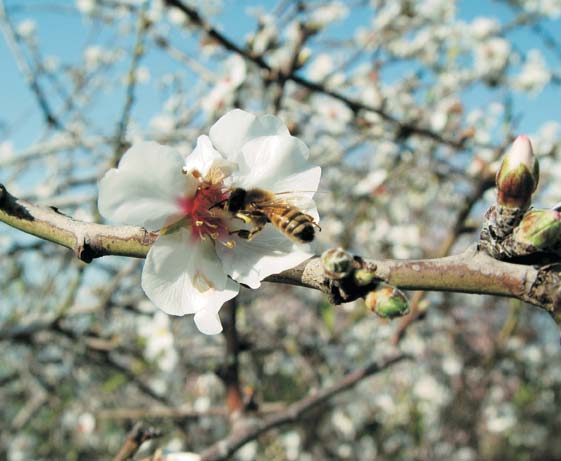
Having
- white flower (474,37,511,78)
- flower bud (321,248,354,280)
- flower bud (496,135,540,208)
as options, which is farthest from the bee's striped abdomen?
white flower (474,37,511,78)

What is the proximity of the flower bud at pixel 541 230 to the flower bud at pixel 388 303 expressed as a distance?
0.64 feet

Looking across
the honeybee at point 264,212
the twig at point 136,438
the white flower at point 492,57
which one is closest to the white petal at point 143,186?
the honeybee at point 264,212

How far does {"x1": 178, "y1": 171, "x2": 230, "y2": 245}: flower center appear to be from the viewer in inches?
36.7

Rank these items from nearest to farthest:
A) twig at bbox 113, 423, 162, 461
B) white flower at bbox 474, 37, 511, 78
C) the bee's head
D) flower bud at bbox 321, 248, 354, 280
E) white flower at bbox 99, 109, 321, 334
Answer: flower bud at bbox 321, 248, 354, 280 → white flower at bbox 99, 109, 321, 334 → the bee's head → twig at bbox 113, 423, 162, 461 → white flower at bbox 474, 37, 511, 78

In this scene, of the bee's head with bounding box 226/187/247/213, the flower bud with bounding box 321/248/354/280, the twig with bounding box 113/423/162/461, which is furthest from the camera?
the twig with bounding box 113/423/162/461

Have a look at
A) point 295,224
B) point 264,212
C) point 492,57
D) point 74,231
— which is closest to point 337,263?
point 295,224

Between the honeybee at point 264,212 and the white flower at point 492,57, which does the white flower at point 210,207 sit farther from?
the white flower at point 492,57

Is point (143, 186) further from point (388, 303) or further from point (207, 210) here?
point (388, 303)

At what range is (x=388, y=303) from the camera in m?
0.72

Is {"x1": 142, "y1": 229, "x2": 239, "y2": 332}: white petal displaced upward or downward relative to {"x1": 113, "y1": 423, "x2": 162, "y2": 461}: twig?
upward

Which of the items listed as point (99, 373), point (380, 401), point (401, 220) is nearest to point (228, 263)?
point (99, 373)

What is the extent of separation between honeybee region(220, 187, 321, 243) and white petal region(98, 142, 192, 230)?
0.11m

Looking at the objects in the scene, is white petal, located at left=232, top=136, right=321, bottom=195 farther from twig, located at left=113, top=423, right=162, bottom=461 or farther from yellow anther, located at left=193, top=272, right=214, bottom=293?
twig, located at left=113, top=423, right=162, bottom=461

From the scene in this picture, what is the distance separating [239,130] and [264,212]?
151 millimetres
